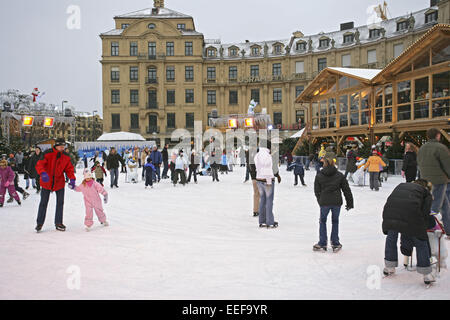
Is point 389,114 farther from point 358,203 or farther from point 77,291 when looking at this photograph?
point 77,291

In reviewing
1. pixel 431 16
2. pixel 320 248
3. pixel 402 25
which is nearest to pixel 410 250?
pixel 320 248

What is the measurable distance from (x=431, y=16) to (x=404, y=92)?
23.7 meters

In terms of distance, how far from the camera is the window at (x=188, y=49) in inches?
1825

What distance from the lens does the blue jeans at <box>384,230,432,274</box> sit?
3.94m

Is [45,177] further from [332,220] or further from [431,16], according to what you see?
[431,16]

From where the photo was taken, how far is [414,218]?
154 inches

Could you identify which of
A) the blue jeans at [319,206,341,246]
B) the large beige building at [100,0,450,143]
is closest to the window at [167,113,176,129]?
the large beige building at [100,0,450,143]

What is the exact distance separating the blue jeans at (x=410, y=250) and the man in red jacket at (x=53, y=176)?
215 inches

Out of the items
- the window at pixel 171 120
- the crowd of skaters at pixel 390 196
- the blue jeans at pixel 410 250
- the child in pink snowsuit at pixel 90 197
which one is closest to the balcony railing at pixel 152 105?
the window at pixel 171 120

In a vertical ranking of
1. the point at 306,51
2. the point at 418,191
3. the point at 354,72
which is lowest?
the point at 418,191

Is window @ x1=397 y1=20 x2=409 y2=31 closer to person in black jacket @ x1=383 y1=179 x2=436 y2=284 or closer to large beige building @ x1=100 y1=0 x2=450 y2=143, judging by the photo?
large beige building @ x1=100 y1=0 x2=450 y2=143

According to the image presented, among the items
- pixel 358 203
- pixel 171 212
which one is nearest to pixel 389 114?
pixel 358 203
